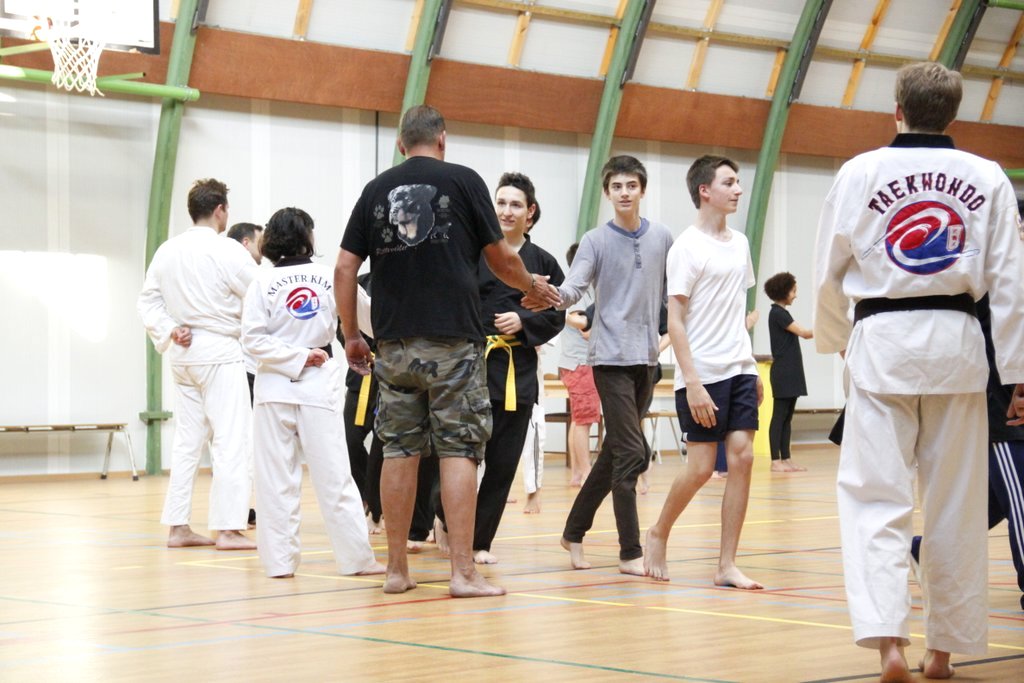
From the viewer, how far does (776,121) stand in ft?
55.2

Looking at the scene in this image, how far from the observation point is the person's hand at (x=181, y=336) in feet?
23.6

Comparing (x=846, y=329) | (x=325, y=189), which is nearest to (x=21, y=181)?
(x=325, y=189)

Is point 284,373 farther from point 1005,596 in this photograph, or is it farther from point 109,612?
point 1005,596

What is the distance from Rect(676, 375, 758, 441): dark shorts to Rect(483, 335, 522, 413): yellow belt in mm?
852

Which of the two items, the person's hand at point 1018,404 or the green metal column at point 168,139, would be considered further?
the green metal column at point 168,139

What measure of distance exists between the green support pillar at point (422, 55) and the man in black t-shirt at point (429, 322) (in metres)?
9.06

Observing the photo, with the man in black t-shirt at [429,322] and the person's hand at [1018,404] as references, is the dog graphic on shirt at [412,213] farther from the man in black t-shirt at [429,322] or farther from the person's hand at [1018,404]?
the person's hand at [1018,404]

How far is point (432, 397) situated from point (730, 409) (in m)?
1.15

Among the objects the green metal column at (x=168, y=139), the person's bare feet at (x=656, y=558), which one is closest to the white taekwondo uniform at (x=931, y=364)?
the person's bare feet at (x=656, y=558)

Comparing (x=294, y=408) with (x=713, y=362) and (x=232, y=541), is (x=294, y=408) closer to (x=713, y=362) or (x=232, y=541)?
(x=232, y=541)

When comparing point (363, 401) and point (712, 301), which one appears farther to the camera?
point (363, 401)

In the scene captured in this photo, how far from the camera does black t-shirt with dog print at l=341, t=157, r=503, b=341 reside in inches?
199

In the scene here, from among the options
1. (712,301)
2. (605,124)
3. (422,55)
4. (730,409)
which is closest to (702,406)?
(730,409)

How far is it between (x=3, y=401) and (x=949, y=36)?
11939mm
